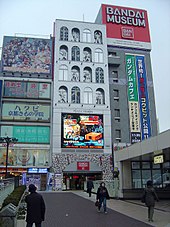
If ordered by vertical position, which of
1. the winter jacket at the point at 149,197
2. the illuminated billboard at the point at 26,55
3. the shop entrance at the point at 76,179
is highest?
the illuminated billboard at the point at 26,55

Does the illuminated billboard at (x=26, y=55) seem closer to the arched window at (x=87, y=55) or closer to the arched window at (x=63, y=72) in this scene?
the arched window at (x=63, y=72)

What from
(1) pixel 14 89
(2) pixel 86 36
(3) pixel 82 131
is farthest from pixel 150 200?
(2) pixel 86 36

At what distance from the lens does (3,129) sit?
42.2 metres

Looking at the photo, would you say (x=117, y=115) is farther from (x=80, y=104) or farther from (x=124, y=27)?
(x=124, y=27)

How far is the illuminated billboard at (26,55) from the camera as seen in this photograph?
45375mm

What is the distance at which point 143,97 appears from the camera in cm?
4572

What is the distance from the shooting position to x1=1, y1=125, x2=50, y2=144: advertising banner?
4225cm

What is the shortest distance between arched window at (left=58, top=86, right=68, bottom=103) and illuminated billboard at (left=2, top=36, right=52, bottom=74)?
13.8 ft

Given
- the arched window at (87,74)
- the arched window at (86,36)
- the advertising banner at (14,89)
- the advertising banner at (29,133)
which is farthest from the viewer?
the arched window at (86,36)

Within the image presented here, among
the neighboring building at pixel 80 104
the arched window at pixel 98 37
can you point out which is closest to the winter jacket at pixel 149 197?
Result: the neighboring building at pixel 80 104

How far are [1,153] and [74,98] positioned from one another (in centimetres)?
1421

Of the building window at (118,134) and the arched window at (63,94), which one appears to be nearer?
the arched window at (63,94)

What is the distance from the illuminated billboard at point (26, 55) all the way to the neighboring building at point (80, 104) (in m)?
2.13

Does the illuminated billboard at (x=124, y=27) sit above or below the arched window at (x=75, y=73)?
above
